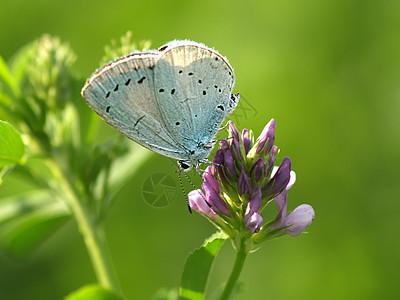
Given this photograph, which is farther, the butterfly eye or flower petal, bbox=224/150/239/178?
the butterfly eye

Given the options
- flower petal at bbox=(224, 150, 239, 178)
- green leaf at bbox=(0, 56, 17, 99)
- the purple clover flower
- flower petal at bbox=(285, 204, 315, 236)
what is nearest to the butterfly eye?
the purple clover flower

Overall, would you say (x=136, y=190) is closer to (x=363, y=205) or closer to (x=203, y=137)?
(x=363, y=205)

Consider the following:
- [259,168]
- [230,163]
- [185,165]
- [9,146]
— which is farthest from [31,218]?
[259,168]

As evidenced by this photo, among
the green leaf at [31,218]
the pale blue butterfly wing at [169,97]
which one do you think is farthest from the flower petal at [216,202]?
the green leaf at [31,218]

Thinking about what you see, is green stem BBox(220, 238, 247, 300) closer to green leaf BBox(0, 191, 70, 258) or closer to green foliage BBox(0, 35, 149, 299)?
green foliage BBox(0, 35, 149, 299)

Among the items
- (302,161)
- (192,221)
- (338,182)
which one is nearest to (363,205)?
(338,182)

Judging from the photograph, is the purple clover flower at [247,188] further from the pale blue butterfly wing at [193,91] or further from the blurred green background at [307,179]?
the blurred green background at [307,179]

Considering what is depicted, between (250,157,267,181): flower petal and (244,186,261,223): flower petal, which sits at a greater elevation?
(250,157,267,181): flower petal
